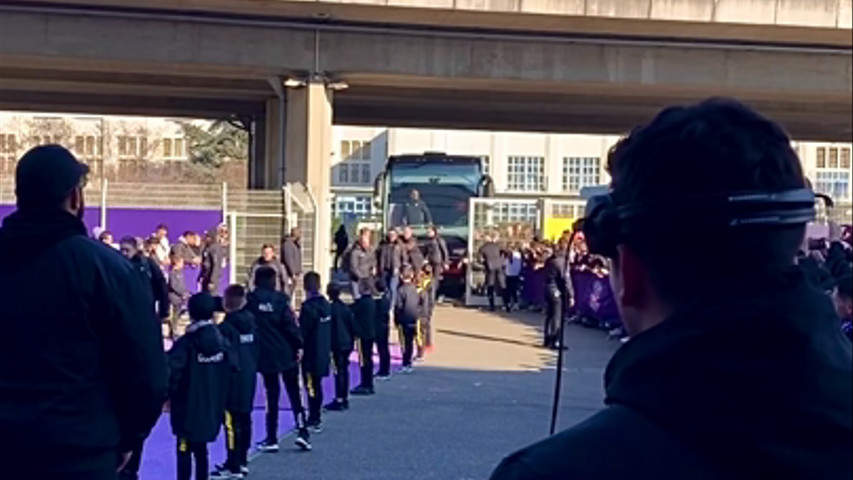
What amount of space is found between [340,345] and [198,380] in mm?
4812

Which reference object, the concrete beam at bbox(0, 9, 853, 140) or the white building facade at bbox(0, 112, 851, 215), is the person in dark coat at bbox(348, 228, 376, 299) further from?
the white building facade at bbox(0, 112, 851, 215)

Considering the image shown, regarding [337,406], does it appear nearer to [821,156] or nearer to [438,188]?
[438,188]

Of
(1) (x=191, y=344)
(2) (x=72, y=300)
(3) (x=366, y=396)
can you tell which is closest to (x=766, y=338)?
(2) (x=72, y=300)

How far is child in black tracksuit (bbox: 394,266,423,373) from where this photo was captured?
1812 cm

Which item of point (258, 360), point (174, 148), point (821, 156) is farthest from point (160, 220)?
point (174, 148)

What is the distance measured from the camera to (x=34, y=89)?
36438 millimetres

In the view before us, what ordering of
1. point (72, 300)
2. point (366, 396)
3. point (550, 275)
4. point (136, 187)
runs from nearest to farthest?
point (72, 300), point (366, 396), point (550, 275), point (136, 187)

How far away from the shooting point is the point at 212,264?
78.3ft

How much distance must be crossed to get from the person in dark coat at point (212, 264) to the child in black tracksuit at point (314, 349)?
10.8m

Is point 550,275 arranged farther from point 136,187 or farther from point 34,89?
point 34,89

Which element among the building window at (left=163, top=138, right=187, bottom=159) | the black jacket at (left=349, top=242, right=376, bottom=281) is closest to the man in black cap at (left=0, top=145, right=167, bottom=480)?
the black jacket at (left=349, top=242, right=376, bottom=281)

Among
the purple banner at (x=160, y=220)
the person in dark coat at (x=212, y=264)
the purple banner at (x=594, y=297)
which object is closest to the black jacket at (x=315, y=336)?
the person in dark coat at (x=212, y=264)

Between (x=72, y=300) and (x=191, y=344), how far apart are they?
4.29 metres

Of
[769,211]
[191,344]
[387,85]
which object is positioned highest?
[387,85]
